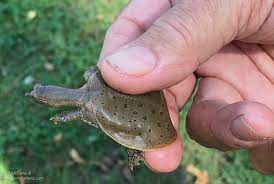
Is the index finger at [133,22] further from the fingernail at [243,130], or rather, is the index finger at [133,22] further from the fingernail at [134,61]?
the fingernail at [243,130]

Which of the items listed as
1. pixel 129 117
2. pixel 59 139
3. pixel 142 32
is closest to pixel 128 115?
pixel 129 117

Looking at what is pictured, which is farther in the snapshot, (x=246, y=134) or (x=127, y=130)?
(x=127, y=130)

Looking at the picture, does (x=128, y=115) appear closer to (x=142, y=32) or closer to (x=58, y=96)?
(x=58, y=96)

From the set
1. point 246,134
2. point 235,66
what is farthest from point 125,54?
point 235,66

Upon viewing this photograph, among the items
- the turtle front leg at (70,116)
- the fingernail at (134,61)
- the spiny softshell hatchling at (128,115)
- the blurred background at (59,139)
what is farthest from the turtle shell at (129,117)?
the blurred background at (59,139)

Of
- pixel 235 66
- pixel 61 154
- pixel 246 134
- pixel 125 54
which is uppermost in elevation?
pixel 125 54

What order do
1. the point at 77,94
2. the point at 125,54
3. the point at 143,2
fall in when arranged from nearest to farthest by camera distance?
the point at 125,54 → the point at 77,94 → the point at 143,2

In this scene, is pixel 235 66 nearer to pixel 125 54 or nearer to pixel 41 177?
pixel 125 54

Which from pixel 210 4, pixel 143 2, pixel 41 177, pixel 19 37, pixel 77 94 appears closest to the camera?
pixel 210 4

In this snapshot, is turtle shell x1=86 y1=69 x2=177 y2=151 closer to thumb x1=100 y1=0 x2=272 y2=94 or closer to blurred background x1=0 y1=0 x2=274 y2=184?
thumb x1=100 y1=0 x2=272 y2=94
